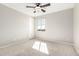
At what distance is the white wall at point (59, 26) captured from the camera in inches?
87.6

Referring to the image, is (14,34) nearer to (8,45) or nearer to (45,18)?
(8,45)

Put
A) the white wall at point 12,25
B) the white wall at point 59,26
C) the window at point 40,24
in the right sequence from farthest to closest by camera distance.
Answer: the white wall at point 12,25 → the white wall at point 59,26 → the window at point 40,24

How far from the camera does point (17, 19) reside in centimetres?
268

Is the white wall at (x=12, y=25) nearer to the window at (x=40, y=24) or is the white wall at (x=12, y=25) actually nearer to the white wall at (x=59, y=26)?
the window at (x=40, y=24)

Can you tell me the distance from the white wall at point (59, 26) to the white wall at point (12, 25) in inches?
28.0

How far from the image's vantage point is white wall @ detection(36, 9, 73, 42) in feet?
7.30

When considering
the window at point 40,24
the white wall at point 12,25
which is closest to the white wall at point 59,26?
the window at point 40,24

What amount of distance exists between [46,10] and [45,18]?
0.46 m

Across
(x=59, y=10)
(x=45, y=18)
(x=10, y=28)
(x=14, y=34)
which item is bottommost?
(x=14, y=34)

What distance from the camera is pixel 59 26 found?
236 centimetres

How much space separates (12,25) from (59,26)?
1.86m

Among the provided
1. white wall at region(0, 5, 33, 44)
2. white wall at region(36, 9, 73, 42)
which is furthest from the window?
white wall at region(0, 5, 33, 44)

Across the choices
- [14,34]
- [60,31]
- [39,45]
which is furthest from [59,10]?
[14,34]

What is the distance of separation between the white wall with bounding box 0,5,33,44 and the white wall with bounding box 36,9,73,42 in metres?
0.71
